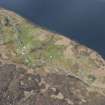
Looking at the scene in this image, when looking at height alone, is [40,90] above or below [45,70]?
below

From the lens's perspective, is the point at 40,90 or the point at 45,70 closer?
the point at 40,90

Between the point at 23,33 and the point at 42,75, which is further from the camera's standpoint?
the point at 23,33

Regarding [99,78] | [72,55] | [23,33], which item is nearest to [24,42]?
[23,33]

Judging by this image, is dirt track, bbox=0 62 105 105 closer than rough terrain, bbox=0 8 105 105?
Yes

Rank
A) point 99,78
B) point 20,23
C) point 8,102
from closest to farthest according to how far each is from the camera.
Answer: point 8,102, point 99,78, point 20,23

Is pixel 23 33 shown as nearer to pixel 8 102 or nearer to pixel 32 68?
pixel 32 68

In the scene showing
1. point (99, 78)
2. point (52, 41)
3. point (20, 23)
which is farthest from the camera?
point (20, 23)

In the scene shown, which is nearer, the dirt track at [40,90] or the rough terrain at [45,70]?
the dirt track at [40,90]
